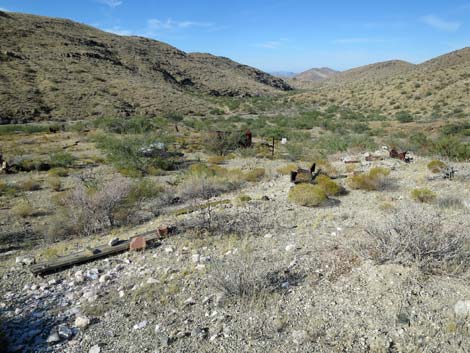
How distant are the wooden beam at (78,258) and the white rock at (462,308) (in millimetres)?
5664

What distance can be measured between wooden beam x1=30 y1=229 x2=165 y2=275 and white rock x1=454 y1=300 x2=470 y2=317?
566cm

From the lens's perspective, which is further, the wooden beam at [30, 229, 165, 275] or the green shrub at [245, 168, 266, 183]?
the green shrub at [245, 168, 266, 183]

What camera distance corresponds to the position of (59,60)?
5775 cm

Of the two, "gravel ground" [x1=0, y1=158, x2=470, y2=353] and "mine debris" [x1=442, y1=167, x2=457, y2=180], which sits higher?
"mine debris" [x1=442, y1=167, x2=457, y2=180]

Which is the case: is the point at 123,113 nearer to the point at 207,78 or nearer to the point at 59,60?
the point at 59,60

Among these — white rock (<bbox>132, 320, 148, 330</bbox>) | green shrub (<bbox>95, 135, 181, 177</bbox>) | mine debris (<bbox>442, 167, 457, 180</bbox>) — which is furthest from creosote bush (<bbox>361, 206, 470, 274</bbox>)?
green shrub (<bbox>95, 135, 181, 177</bbox>)

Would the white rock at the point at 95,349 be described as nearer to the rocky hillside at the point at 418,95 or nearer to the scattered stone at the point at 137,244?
the scattered stone at the point at 137,244

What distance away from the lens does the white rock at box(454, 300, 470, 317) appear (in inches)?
176

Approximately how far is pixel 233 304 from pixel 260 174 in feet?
33.7

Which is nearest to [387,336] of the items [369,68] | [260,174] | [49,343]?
[49,343]

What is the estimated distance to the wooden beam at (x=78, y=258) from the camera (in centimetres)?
659

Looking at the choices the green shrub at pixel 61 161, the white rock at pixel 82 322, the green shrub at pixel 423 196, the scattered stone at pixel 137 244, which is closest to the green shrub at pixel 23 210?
the scattered stone at pixel 137 244

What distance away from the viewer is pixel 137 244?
7367 mm

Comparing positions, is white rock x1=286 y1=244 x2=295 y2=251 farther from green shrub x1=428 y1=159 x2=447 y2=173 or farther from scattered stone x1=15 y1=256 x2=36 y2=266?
green shrub x1=428 y1=159 x2=447 y2=173
